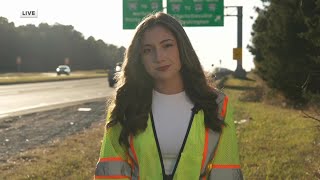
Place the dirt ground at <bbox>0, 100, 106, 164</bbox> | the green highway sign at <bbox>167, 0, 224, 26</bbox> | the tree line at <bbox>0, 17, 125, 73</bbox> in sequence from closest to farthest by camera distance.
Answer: the dirt ground at <bbox>0, 100, 106, 164</bbox> < the green highway sign at <bbox>167, 0, 224, 26</bbox> < the tree line at <bbox>0, 17, 125, 73</bbox>

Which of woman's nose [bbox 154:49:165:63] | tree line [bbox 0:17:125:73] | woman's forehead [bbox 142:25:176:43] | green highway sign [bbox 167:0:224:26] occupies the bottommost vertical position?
tree line [bbox 0:17:125:73]

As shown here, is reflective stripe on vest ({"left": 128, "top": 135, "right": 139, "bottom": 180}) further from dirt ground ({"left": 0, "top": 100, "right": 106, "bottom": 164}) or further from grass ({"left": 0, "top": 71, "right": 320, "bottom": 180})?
dirt ground ({"left": 0, "top": 100, "right": 106, "bottom": 164})

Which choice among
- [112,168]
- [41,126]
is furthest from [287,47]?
[112,168]

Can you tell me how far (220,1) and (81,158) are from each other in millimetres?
20793

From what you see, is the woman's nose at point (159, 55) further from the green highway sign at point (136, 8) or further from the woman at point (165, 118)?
the green highway sign at point (136, 8)

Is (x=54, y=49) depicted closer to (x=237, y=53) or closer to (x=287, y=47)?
(x=237, y=53)

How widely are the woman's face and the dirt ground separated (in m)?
6.25

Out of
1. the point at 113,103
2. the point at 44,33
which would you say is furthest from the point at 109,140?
the point at 44,33

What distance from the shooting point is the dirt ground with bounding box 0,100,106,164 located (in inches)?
401

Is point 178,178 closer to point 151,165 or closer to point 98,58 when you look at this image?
point 151,165

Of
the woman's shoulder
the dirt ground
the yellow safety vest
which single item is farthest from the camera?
the dirt ground

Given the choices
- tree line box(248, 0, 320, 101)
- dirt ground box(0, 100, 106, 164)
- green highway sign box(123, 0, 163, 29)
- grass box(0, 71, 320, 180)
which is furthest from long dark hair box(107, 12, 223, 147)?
green highway sign box(123, 0, 163, 29)

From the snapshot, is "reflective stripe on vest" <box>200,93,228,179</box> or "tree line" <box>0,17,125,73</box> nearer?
"reflective stripe on vest" <box>200,93,228,179</box>

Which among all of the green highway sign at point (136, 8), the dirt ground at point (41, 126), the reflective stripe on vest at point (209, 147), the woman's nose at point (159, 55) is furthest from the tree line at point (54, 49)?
the reflective stripe on vest at point (209, 147)
